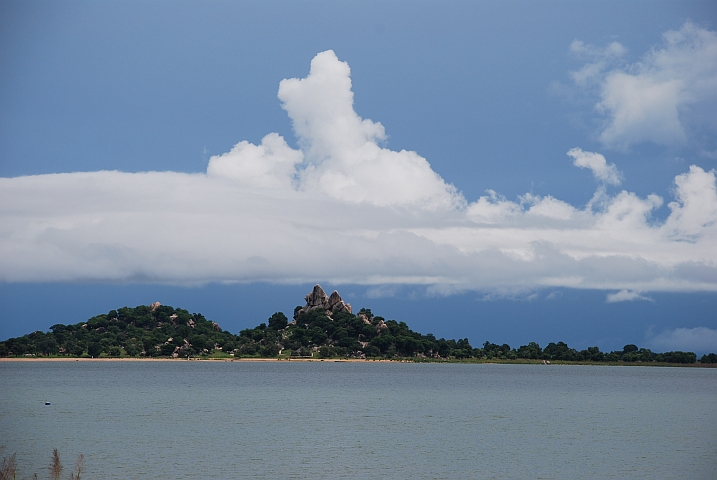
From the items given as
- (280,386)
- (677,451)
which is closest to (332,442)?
(677,451)

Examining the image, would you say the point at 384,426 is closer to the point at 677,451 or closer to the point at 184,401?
the point at 677,451

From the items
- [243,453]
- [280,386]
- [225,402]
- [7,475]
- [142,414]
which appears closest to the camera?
[7,475]

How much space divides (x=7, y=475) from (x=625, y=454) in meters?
53.2

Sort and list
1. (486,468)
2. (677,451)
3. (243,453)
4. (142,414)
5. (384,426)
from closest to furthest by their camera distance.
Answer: (486,468), (243,453), (677,451), (384,426), (142,414)

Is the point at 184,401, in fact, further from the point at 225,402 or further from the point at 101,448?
the point at 101,448

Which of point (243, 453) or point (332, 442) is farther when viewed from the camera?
point (332, 442)

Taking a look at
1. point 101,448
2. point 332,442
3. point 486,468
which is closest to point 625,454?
point 486,468

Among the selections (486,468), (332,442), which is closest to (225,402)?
(332,442)

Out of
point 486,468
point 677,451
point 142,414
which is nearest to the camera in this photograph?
point 486,468

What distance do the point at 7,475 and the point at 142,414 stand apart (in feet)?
172

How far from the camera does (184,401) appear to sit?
389 feet

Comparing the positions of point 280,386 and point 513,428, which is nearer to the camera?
point 513,428

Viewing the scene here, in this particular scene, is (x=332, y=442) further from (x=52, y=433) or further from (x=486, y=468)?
(x=52, y=433)

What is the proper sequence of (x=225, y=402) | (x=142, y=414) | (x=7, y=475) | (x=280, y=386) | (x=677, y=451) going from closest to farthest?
1. (x=7, y=475)
2. (x=677, y=451)
3. (x=142, y=414)
4. (x=225, y=402)
5. (x=280, y=386)
